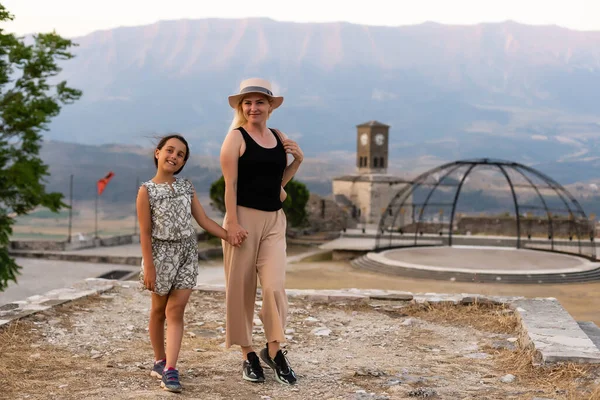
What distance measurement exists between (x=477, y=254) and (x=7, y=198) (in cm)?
1339

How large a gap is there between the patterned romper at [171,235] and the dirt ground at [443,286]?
10.2m

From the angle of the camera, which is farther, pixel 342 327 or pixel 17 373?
pixel 342 327

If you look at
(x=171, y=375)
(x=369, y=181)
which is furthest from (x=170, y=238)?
(x=369, y=181)

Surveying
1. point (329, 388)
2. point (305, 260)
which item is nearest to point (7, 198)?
point (305, 260)

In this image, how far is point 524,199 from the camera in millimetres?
94250

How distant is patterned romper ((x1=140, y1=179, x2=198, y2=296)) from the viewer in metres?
4.42

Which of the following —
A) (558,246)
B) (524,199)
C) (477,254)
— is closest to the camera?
(477,254)

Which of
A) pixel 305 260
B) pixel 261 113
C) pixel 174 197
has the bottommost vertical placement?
pixel 305 260

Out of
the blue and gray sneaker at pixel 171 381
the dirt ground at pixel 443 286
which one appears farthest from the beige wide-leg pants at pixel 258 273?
the dirt ground at pixel 443 286

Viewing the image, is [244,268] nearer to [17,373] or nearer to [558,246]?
[17,373]

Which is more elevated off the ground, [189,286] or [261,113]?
[261,113]

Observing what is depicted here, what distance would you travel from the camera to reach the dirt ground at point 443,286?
14880 mm

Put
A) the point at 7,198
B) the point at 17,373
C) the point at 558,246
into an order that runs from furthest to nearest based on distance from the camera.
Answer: the point at 558,246 < the point at 7,198 < the point at 17,373

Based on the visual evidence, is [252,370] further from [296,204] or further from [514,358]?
[296,204]
